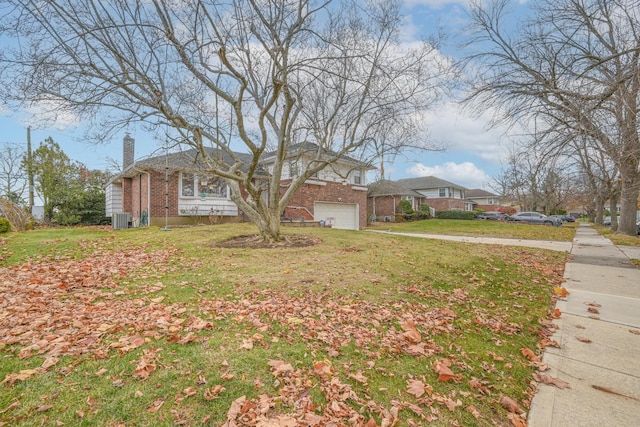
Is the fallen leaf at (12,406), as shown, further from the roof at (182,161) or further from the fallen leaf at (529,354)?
the roof at (182,161)

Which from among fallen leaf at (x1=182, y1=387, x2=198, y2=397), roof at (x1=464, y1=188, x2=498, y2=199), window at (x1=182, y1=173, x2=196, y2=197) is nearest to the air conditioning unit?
window at (x1=182, y1=173, x2=196, y2=197)

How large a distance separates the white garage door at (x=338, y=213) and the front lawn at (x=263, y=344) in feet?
44.9

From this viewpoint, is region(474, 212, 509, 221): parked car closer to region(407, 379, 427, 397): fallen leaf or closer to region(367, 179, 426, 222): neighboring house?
region(367, 179, 426, 222): neighboring house

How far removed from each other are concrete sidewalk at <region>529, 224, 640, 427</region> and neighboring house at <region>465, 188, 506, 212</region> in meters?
53.0

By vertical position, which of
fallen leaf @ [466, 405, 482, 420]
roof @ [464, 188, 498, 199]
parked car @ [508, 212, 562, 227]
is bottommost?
fallen leaf @ [466, 405, 482, 420]

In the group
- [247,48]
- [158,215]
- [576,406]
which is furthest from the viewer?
[158,215]

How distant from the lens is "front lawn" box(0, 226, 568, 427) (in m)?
2.22

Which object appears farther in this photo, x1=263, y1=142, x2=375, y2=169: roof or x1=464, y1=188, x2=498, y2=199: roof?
x1=464, y1=188, x2=498, y2=199: roof

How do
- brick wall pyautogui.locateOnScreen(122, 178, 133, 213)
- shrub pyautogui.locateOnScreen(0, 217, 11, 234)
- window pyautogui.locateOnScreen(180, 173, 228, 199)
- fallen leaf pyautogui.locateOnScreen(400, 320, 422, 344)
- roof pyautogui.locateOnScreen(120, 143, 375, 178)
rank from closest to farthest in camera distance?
fallen leaf pyautogui.locateOnScreen(400, 320, 422, 344) < roof pyautogui.locateOnScreen(120, 143, 375, 178) < shrub pyautogui.locateOnScreen(0, 217, 11, 234) < window pyautogui.locateOnScreen(180, 173, 228, 199) < brick wall pyautogui.locateOnScreen(122, 178, 133, 213)

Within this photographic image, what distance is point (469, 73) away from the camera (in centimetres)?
823

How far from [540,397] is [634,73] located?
5.90m

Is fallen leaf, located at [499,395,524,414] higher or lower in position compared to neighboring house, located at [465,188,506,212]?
lower

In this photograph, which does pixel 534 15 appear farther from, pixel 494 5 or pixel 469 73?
pixel 469 73

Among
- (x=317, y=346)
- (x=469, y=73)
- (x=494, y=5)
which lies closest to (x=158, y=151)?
(x=317, y=346)
